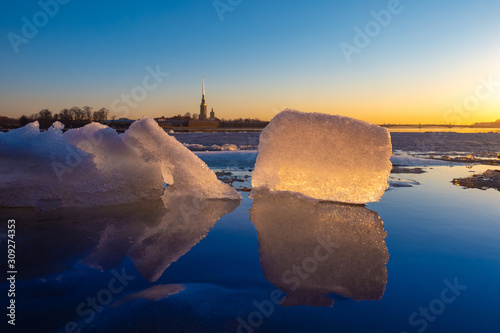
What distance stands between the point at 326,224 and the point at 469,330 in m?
1.78

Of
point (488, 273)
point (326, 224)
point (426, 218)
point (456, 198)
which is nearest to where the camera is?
point (488, 273)

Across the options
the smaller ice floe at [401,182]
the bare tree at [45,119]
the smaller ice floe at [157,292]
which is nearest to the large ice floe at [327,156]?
the smaller ice floe at [401,182]

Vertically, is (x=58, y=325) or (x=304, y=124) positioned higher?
(x=304, y=124)

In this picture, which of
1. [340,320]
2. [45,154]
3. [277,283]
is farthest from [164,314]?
[45,154]

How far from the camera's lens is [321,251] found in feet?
8.59

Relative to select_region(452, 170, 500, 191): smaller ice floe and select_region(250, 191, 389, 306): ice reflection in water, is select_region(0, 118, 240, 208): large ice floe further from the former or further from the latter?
select_region(452, 170, 500, 191): smaller ice floe

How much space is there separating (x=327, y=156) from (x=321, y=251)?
6.46 feet

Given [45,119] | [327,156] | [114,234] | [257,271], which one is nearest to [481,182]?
[327,156]

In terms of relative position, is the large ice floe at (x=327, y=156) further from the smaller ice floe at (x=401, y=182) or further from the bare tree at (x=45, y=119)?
the bare tree at (x=45, y=119)

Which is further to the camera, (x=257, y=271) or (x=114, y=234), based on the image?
(x=114, y=234)

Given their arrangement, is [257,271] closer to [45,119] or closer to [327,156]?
[327,156]

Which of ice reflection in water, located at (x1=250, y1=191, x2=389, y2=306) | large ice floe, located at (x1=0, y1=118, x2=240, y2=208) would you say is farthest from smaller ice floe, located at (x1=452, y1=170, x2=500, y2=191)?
large ice floe, located at (x1=0, y1=118, x2=240, y2=208)

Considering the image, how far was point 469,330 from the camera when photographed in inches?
64.2

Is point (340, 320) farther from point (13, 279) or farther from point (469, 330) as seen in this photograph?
point (13, 279)
